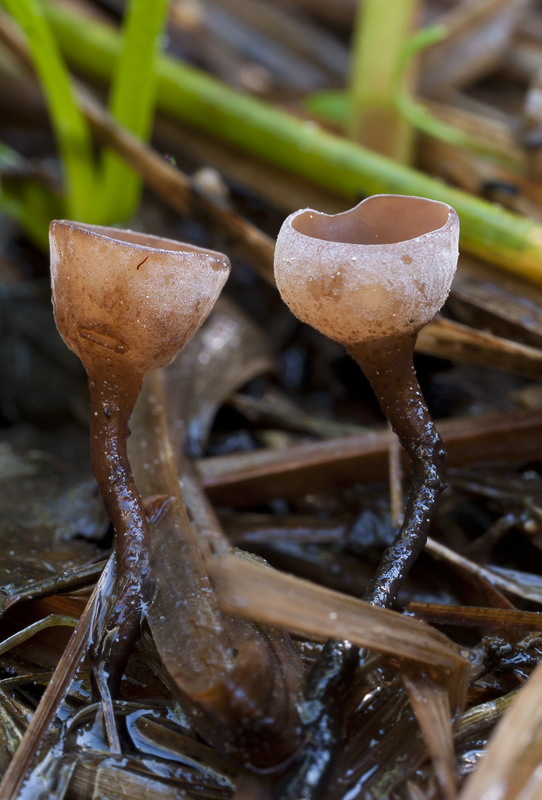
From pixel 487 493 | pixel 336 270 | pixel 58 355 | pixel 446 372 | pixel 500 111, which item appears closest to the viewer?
pixel 336 270

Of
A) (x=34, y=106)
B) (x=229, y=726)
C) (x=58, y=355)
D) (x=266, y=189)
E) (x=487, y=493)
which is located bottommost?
(x=229, y=726)

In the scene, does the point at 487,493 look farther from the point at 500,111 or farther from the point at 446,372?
the point at 500,111

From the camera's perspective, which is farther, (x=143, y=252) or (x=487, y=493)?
(x=487, y=493)

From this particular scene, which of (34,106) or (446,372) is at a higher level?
(34,106)

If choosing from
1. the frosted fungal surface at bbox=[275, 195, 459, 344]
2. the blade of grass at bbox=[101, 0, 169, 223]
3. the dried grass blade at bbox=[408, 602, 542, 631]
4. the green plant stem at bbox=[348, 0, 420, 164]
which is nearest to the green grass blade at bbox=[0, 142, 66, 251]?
the blade of grass at bbox=[101, 0, 169, 223]

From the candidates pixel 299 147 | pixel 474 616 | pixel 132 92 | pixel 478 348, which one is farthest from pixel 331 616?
pixel 132 92

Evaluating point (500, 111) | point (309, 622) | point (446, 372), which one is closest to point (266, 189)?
point (446, 372)

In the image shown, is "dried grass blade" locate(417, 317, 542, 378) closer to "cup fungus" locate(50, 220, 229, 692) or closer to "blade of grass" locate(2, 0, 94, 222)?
"cup fungus" locate(50, 220, 229, 692)
